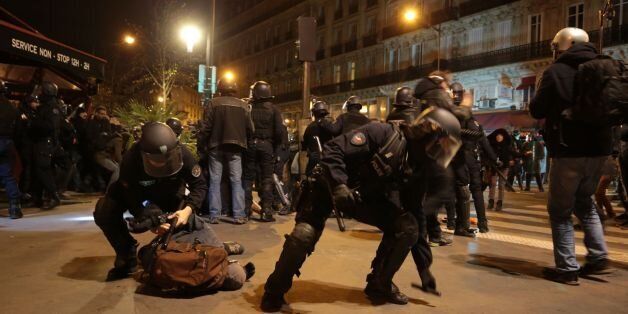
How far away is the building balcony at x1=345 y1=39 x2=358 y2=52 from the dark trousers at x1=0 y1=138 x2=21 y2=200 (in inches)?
1695

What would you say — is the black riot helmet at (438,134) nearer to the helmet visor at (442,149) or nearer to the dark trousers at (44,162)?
the helmet visor at (442,149)

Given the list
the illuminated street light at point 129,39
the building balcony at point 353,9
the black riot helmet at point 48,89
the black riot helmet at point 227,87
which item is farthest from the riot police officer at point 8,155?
the building balcony at point 353,9

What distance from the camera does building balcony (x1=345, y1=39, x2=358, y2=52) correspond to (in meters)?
48.7

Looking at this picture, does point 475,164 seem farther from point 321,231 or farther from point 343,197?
point 343,197

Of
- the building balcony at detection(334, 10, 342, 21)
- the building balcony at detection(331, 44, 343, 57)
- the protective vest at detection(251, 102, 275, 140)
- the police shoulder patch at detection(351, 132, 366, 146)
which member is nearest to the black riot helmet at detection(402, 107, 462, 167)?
the police shoulder patch at detection(351, 132, 366, 146)

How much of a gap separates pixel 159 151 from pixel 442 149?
2064 mm

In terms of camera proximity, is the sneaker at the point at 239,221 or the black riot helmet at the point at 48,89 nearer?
the sneaker at the point at 239,221

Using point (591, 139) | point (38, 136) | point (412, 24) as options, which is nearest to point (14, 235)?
point (38, 136)

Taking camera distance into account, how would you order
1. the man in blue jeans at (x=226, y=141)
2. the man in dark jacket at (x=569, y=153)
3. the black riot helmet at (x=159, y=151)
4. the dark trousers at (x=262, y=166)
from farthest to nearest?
the dark trousers at (x=262, y=166)
the man in blue jeans at (x=226, y=141)
the man in dark jacket at (x=569, y=153)
the black riot helmet at (x=159, y=151)

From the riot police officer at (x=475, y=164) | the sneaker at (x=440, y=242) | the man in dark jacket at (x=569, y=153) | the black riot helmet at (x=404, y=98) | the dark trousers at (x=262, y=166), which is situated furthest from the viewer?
the dark trousers at (x=262, y=166)

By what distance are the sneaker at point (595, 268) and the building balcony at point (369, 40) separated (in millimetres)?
42321

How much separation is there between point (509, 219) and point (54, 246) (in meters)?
7.22

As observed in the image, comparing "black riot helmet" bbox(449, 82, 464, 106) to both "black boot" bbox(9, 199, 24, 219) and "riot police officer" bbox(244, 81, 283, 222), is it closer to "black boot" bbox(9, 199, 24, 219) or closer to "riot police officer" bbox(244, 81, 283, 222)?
"riot police officer" bbox(244, 81, 283, 222)

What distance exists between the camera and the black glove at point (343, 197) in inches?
132
